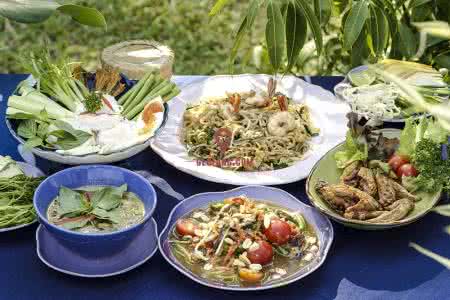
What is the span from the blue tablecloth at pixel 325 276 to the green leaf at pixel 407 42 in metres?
1.13

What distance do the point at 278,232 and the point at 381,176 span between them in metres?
0.40

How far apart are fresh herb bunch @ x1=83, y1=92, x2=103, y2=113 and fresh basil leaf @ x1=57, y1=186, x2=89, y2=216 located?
38 cm

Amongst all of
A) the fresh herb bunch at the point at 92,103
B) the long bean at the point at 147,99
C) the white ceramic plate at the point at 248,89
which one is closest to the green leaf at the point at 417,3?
the white ceramic plate at the point at 248,89

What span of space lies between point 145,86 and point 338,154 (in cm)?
66

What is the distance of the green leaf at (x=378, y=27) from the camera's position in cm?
237

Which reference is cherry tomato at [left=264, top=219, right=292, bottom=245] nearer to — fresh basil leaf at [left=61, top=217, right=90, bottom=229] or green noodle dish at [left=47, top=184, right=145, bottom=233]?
green noodle dish at [left=47, top=184, right=145, bottom=233]

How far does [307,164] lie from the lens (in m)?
2.11

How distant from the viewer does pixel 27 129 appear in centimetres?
201

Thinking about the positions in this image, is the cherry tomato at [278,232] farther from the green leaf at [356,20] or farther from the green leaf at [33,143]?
the green leaf at [356,20]

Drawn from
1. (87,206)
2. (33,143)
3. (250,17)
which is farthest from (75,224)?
(250,17)

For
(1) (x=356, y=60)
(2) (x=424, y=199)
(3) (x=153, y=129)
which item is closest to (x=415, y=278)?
(2) (x=424, y=199)

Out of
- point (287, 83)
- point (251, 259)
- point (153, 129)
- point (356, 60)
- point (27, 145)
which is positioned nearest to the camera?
point (251, 259)

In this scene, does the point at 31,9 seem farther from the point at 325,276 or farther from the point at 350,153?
the point at 350,153

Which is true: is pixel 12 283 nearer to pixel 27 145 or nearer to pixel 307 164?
pixel 27 145
